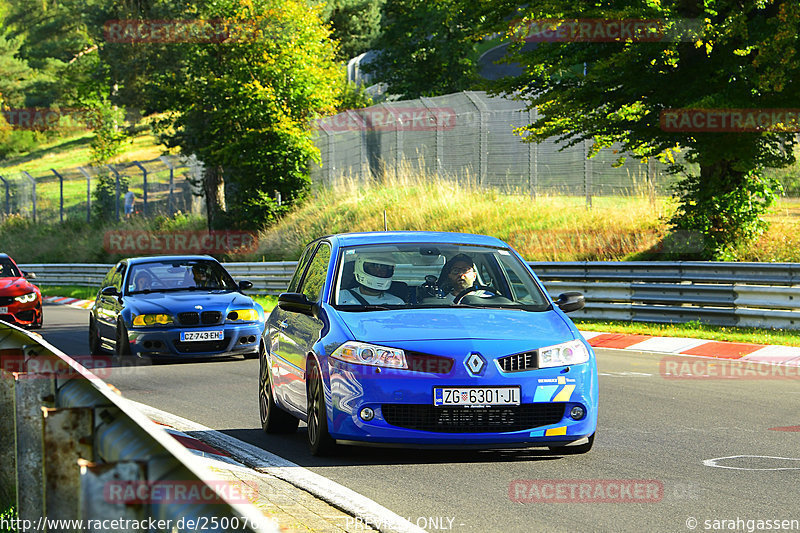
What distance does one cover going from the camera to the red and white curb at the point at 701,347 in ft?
47.1

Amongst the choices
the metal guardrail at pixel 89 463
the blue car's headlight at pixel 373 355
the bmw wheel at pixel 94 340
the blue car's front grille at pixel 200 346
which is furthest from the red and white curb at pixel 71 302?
the metal guardrail at pixel 89 463

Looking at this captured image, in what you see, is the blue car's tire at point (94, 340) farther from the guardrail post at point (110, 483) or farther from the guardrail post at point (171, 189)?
the guardrail post at point (171, 189)

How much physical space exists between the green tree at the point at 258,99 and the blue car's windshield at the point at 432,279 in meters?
31.6

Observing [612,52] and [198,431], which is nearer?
[198,431]

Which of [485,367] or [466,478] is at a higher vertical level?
[485,367]

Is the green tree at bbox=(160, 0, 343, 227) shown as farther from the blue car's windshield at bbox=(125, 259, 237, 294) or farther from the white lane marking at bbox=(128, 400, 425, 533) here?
the white lane marking at bbox=(128, 400, 425, 533)

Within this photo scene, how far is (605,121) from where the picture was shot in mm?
20000

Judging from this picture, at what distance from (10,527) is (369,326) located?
9.74ft

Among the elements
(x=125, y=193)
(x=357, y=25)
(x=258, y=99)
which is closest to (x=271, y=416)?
(x=258, y=99)

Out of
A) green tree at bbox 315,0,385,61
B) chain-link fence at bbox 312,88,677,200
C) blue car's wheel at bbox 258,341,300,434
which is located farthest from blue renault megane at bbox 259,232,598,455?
green tree at bbox 315,0,385,61

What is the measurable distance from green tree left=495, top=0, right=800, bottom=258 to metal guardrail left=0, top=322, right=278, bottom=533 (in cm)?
1379

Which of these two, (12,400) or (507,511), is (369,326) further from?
(12,400)

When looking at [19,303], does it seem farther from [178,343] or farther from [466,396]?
[466,396]

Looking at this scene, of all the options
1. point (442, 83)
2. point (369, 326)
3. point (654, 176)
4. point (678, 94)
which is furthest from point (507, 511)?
point (442, 83)
